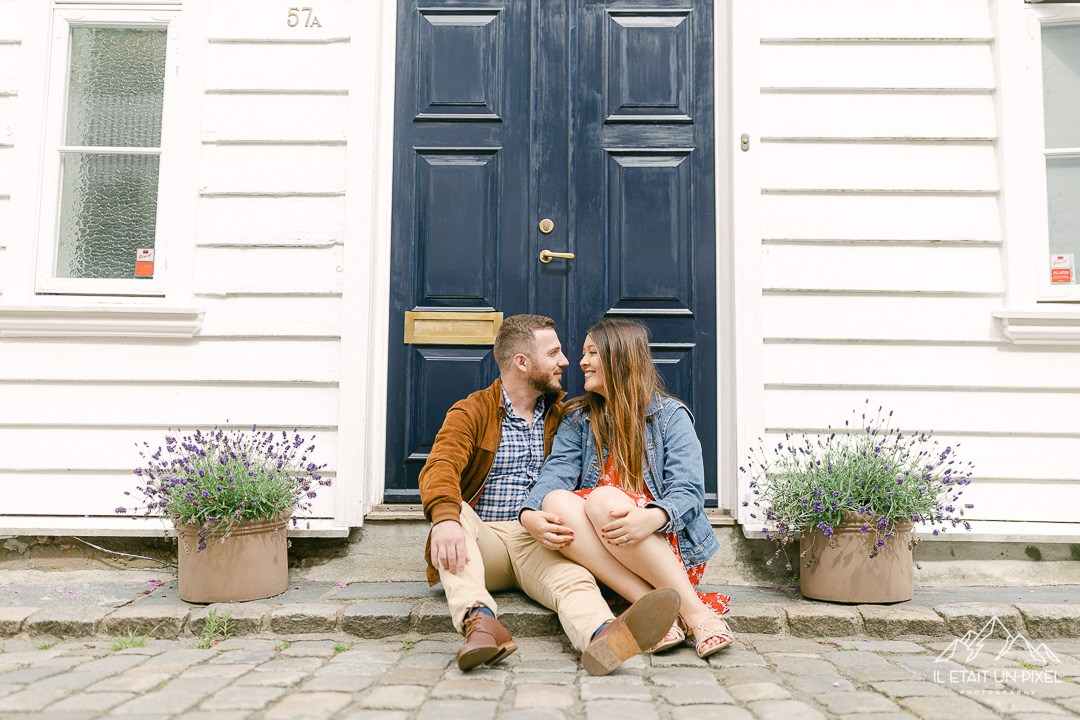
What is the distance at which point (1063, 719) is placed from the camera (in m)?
1.75

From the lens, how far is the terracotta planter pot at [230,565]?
269 centimetres

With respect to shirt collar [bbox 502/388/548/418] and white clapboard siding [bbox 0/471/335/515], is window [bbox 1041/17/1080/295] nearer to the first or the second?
shirt collar [bbox 502/388/548/418]

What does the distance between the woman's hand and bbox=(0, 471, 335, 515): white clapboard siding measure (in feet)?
4.54

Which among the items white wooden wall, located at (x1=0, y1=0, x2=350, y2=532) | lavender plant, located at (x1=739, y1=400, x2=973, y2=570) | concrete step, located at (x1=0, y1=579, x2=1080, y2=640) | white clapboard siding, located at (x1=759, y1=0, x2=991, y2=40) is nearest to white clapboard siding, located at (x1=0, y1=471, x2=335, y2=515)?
white wooden wall, located at (x1=0, y1=0, x2=350, y2=532)

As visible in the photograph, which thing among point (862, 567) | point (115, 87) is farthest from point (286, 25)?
point (862, 567)

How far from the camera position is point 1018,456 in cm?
315

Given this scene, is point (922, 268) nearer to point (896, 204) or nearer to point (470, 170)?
point (896, 204)

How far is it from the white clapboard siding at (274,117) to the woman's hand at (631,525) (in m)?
2.06

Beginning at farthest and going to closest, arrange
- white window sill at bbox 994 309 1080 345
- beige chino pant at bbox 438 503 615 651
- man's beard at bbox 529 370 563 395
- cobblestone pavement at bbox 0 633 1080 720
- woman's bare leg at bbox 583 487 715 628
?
white window sill at bbox 994 309 1080 345 → man's beard at bbox 529 370 563 395 → woman's bare leg at bbox 583 487 715 628 → beige chino pant at bbox 438 503 615 651 → cobblestone pavement at bbox 0 633 1080 720

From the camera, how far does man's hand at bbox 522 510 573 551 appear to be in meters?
2.40

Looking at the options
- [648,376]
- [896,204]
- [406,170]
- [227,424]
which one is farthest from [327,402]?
[896,204]

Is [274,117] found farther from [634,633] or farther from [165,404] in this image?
[634,633]

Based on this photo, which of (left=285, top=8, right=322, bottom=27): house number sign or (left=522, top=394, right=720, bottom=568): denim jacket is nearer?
(left=522, top=394, right=720, bottom=568): denim jacket

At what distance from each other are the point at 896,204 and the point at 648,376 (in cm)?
147
